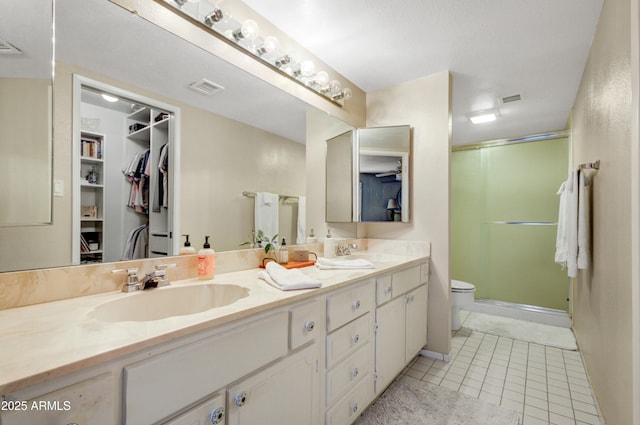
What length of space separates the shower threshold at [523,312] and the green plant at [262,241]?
8.45 feet

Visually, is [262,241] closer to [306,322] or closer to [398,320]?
[306,322]

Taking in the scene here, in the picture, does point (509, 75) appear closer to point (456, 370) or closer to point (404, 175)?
point (404, 175)

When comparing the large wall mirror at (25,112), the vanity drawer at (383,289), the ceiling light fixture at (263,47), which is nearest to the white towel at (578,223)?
the vanity drawer at (383,289)

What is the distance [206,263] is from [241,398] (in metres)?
0.65

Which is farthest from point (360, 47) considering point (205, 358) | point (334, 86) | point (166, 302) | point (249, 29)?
point (205, 358)

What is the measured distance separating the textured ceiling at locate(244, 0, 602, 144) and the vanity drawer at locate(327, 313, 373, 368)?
1712 millimetres

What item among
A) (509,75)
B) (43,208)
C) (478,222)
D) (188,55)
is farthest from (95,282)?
(478,222)

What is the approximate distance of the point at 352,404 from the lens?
150 cm

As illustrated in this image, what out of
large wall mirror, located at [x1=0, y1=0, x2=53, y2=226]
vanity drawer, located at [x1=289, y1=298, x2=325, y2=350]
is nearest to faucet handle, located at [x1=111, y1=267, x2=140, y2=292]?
large wall mirror, located at [x1=0, y1=0, x2=53, y2=226]

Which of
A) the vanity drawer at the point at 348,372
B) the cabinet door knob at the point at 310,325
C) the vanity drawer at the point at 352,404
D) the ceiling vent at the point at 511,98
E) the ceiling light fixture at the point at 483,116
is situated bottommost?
the vanity drawer at the point at 352,404

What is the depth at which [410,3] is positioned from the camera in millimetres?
1620

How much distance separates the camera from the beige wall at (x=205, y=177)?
1.03m

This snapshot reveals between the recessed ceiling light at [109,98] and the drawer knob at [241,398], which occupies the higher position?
the recessed ceiling light at [109,98]

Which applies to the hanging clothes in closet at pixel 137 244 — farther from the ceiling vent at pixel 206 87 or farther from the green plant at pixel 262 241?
the ceiling vent at pixel 206 87
